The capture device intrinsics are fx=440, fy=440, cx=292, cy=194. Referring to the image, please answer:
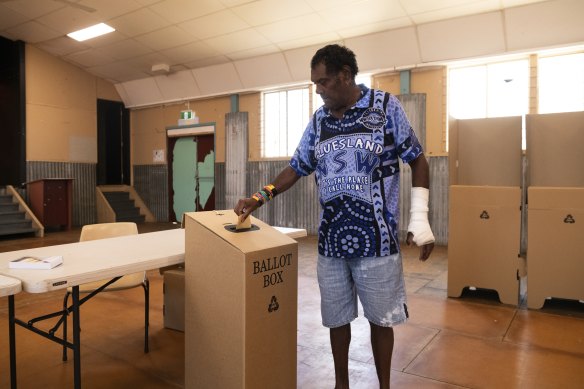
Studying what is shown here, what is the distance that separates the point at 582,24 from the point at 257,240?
17.9ft

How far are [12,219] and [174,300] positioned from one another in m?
6.38

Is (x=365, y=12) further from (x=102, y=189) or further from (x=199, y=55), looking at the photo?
(x=102, y=189)

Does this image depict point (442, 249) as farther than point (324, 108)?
Yes

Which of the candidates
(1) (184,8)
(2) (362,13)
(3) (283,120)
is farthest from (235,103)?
(2) (362,13)

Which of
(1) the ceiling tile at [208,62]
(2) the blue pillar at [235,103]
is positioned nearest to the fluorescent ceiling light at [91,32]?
(1) the ceiling tile at [208,62]

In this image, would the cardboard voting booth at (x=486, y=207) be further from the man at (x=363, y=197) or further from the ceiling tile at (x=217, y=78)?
the ceiling tile at (x=217, y=78)

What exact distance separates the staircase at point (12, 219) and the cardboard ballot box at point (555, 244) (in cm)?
781

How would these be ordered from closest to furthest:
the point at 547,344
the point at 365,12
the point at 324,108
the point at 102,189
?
the point at 324,108
the point at 547,344
the point at 365,12
the point at 102,189

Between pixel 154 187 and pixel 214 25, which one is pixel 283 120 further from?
pixel 154 187

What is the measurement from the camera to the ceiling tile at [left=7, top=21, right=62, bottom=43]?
7.83 metres

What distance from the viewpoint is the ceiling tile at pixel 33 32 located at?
7.83 metres

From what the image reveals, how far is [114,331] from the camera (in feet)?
9.87

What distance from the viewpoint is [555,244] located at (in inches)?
Answer: 137

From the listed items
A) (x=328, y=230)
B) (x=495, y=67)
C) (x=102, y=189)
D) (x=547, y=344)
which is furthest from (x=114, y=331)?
(x=102, y=189)
